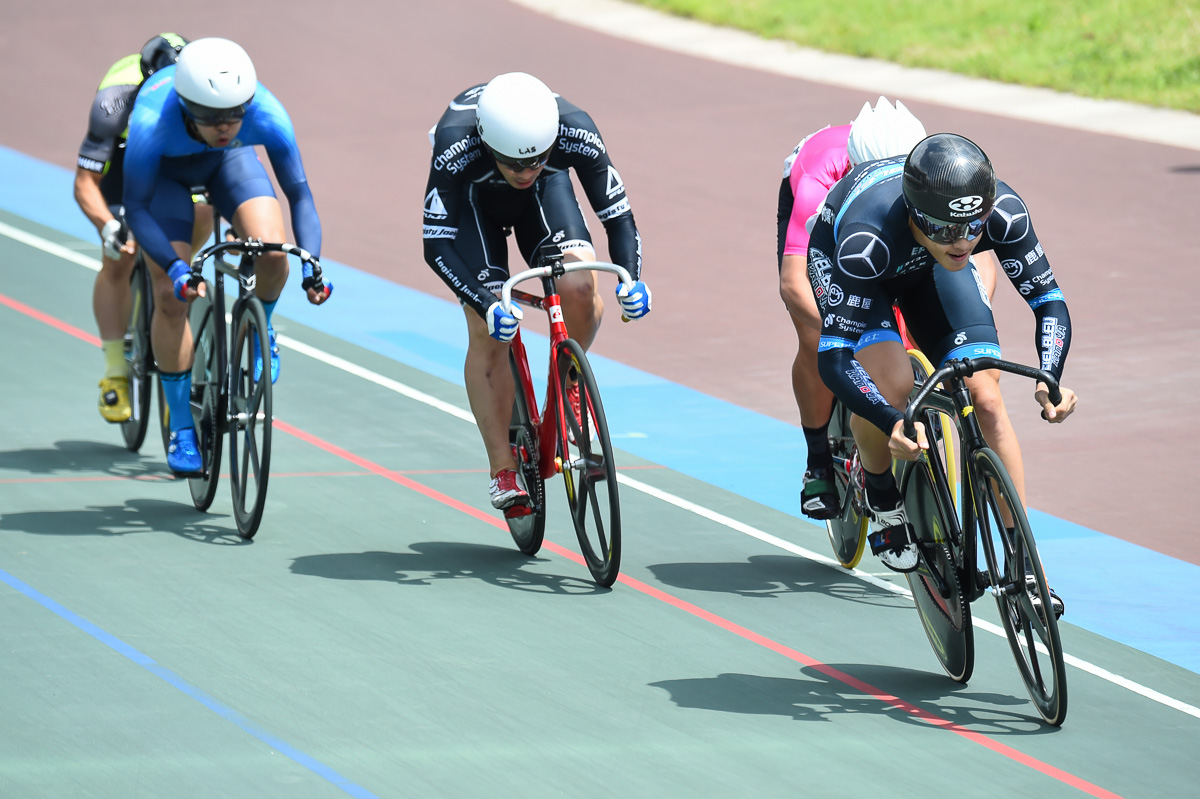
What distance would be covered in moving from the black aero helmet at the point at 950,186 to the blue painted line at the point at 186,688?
2.10 metres

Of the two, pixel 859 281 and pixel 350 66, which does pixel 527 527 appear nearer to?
pixel 859 281

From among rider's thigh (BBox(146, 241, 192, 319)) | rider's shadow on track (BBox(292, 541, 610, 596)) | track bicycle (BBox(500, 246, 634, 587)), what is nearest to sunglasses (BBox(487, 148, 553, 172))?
track bicycle (BBox(500, 246, 634, 587))

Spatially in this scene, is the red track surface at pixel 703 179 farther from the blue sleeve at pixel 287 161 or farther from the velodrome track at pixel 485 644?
the blue sleeve at pixel 287 161

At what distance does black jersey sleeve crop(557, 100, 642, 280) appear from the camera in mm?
5854

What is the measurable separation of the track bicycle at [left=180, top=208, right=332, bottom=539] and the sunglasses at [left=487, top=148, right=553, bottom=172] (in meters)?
0.94

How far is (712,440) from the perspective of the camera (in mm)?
7922

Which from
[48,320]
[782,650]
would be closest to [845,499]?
[782,650]

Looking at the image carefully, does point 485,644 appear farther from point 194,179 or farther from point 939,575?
point 194,179

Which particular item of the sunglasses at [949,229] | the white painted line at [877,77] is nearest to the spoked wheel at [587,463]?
the sunglasses at [949,229]

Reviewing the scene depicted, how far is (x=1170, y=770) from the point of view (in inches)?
175

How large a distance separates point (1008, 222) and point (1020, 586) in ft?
3.44

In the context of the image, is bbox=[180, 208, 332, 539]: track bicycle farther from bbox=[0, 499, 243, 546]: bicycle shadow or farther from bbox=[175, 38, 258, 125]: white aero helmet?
bbox=[175, 38, 258, 125]: white aero helmet

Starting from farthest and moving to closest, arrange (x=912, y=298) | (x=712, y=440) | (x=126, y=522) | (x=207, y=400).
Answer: (x=712, y=440) → (x=207, y=400) → (x=126, y=522) → (x=912, y=298)

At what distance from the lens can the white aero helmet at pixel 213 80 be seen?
20.2 feet
